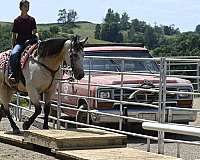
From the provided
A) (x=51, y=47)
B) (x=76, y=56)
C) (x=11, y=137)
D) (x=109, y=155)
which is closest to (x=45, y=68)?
(x=51, y=47)

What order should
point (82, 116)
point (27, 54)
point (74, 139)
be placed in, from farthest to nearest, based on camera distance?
point (82, 116) → point (27, 54) → point (74, 139)

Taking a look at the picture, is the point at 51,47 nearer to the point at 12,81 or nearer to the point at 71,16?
the point at 12,81

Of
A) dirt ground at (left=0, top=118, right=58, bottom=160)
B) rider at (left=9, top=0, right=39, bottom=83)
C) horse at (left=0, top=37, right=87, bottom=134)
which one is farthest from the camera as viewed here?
rider at (left=9, top=0, right=39, bottom=83)

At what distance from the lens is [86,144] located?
8617mm

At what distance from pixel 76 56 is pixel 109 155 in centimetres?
248

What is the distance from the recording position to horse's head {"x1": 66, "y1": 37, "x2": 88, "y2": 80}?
31.7 ft

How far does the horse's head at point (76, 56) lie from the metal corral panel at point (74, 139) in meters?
1.08

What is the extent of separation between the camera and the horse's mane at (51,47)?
33.5 ft

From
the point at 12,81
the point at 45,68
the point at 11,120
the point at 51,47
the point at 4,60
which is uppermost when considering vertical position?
the point at 51,47

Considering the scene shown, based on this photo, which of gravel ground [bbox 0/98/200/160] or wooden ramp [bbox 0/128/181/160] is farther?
gravel ground [bbox 0/98/200/160]

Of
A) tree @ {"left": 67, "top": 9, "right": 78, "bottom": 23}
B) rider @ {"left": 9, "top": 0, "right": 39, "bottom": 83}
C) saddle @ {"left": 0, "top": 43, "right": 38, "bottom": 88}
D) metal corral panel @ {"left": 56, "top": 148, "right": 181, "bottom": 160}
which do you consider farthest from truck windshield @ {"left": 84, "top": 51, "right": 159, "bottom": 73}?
tree @ {"left": 67, "top": 9, "right": 78, "bottom": 23}

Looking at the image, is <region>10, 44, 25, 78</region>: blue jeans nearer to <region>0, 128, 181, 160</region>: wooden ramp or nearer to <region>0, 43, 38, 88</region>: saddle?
<region>0, 43, 38, 88</region>: saddle

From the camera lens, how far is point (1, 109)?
1209cm

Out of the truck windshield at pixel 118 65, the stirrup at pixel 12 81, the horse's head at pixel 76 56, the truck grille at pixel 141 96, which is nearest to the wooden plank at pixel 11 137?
the stirrup at pixel 12 81
